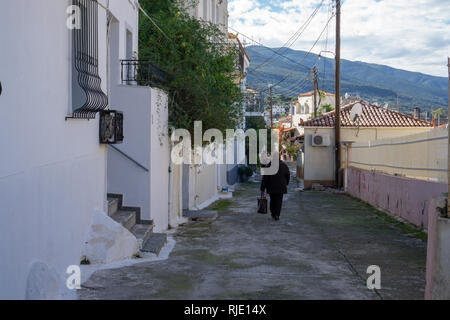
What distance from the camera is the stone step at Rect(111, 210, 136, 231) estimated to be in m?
8.59

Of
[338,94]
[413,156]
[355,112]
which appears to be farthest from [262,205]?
[355,112]

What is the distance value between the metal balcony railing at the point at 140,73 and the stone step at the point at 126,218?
276 cm

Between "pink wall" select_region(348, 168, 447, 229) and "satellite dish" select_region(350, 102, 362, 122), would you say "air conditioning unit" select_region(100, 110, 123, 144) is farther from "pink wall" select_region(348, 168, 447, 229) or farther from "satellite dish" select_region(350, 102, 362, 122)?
"satellite dish" select_region(350, 102, 362, 122)

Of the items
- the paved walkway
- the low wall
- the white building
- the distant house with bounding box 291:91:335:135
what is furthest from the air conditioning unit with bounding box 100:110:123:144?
the distant house with bounding box 291:91:335:135

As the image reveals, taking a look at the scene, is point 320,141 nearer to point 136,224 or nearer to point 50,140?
point 136,224

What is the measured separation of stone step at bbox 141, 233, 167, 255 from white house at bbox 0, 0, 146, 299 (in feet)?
1.50

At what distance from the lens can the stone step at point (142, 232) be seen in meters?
8.43

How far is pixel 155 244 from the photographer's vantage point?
8625 mm

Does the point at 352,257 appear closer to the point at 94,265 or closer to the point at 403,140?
the point at 94,265

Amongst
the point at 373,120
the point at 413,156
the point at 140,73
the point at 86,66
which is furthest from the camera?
the point at 373,120

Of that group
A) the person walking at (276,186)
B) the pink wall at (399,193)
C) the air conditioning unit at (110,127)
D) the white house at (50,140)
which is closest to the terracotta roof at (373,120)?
the pink wall at (399,193)

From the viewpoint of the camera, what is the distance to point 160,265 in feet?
23.9

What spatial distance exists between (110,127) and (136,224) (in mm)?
2296

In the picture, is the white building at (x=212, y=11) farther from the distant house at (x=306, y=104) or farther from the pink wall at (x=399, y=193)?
the distant house at (x=306, y=104)
